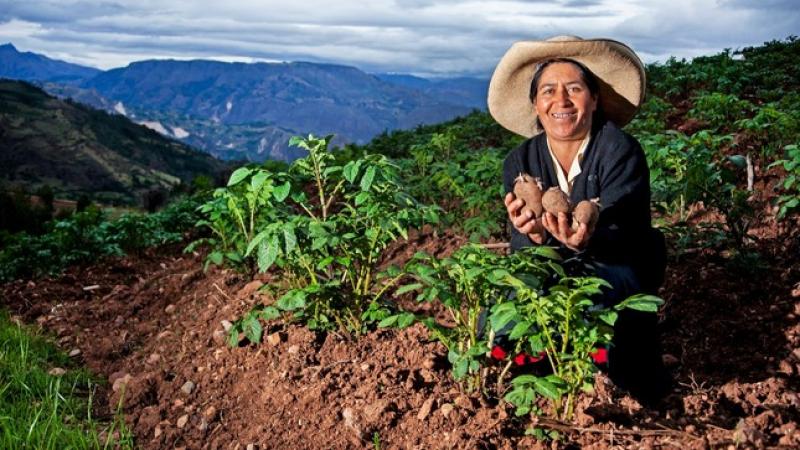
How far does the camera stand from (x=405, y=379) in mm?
2689

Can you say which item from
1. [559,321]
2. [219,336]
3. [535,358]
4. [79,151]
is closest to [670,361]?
[535,358]

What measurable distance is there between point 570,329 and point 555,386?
0.18 metres

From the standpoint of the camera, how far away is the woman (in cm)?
250

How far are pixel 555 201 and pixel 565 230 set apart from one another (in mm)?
146

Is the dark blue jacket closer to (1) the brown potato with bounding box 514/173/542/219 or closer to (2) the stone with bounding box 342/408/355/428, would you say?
(1) the brown potato with bounding box 514/173/542/219

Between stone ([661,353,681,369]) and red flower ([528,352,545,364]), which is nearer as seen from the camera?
red flower ([528,352,545,364])

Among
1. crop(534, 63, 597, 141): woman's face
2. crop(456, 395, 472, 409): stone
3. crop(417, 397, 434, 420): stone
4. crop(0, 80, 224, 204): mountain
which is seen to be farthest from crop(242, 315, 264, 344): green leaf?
crop(0, 80, 224, 204): mountain

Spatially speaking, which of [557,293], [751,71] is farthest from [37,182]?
[557,293]

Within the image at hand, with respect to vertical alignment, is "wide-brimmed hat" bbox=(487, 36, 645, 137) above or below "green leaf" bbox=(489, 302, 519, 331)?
above

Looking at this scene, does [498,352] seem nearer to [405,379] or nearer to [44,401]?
[405,379]

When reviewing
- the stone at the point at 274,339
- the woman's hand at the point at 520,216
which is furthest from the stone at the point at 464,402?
the stone at the point at 274,339

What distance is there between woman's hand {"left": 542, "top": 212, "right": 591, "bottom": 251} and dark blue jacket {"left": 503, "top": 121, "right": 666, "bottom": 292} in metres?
0.17

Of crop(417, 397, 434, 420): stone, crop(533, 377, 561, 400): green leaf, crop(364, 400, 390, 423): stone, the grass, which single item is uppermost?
crop(533, 377, 561, 400): green leaf

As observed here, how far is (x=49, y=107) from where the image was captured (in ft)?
325
